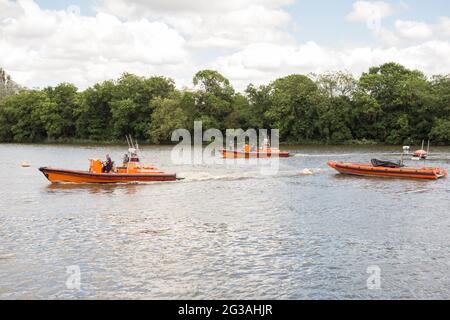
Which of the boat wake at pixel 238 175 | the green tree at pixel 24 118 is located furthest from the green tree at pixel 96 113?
the boat wake at pixel 238 175

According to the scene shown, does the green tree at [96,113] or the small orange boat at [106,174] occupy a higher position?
the green tree at [96,113]

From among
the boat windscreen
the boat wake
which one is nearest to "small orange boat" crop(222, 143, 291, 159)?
the boat wake

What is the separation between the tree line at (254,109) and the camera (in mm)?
86500

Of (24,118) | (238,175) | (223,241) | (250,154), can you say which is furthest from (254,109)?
(223,241)

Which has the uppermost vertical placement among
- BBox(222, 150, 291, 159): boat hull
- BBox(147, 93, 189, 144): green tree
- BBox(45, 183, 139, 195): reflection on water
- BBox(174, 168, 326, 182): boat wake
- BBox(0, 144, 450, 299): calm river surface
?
BBox(147, 93, 189, 144): green tree

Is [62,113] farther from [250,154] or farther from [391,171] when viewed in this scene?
[391,171]

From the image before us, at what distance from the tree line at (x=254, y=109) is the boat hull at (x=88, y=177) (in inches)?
2321

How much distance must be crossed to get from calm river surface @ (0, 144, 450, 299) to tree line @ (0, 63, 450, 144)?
56296mm

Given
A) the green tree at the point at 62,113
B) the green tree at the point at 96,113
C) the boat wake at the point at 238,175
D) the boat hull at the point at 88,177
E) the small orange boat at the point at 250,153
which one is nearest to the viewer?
the boat hull at the point at 88,177

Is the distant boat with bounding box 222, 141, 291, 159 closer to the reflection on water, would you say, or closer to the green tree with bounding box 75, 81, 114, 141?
the reflection on water

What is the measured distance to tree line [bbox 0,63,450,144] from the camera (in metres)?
86.5

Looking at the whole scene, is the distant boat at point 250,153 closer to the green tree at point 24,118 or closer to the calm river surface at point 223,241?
the calm river surface at point 223,241

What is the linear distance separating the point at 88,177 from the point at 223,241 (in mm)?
17751
